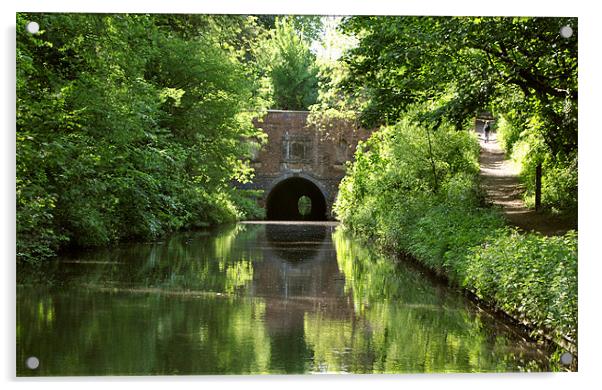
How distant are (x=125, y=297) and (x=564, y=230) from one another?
4.84 m

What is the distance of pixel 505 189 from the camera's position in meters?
14.7

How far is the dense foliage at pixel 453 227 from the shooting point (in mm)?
7902

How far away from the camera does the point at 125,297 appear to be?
9891mm

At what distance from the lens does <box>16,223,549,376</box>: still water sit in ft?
22.9

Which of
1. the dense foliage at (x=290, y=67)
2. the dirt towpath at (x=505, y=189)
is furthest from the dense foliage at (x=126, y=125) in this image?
the dirt towpath at (x=505, y=189)

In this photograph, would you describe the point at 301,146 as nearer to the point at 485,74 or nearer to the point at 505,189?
the point at 505,189

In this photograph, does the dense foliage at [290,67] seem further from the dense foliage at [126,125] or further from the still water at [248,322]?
the still water at [248,322]

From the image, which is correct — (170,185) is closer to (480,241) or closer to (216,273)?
(216,273)

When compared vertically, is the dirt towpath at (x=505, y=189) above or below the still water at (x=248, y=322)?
above

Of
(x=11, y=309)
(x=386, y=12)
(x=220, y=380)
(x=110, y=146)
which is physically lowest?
(x=220, y=380)

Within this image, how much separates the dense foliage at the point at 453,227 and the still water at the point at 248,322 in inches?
13.7

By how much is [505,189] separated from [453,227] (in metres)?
2.17

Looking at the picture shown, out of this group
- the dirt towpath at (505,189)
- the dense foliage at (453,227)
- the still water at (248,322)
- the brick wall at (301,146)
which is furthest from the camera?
the brick wall at (301,146)

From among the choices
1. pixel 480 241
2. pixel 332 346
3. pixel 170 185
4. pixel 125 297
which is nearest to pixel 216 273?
pixel 125 297
